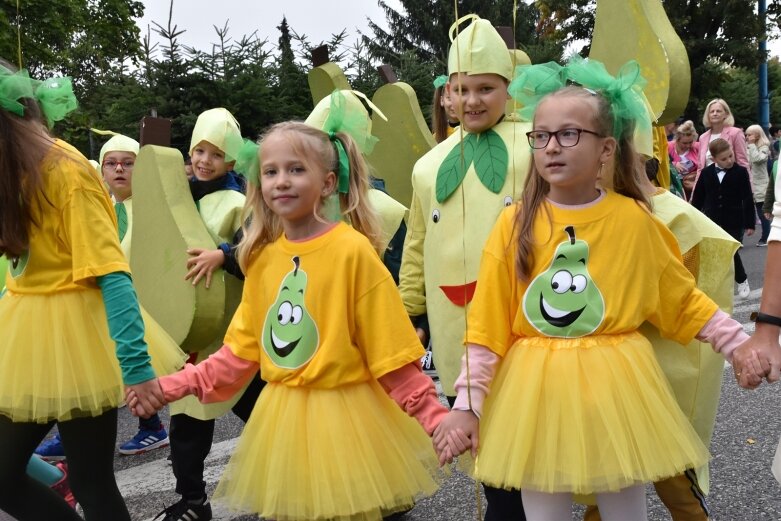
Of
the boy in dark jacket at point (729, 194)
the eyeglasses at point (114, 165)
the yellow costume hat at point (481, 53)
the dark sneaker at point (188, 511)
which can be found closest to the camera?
the yellow costume hat at point (481, 53)

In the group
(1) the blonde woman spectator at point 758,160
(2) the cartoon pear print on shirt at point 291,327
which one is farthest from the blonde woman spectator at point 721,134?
(2) the cartoon pear print on shirt at point 291,327

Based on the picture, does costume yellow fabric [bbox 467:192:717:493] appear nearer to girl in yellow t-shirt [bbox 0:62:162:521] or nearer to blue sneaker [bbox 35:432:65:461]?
girl in yellow t-shirt [bbox 0:62:162:521]

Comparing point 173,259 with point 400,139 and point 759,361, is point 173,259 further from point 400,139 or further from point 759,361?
point 400,139

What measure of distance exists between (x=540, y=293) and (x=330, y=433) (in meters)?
0.73

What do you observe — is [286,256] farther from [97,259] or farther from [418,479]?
[418,479]

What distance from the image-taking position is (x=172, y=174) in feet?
12.6

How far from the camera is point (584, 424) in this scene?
2.28 m

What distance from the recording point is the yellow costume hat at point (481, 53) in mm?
3084

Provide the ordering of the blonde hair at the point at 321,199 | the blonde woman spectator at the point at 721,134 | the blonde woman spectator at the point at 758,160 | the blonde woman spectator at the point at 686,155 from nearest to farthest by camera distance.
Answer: the blonde hair at the point at 321,199 → the blonde woman spectator at the point at 721,134 → the blonde woman spectator at the point at 686,155 → the blonde woman spectator at the point at 758,160

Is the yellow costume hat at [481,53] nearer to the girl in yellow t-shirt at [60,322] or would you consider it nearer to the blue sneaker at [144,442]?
the girl in yellow t-shirt at [60,322]

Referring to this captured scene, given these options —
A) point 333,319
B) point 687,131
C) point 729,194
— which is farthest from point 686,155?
point 333,319

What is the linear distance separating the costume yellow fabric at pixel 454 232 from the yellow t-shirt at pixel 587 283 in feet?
1.44

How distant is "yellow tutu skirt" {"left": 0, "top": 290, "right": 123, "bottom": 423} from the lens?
2.67 meters

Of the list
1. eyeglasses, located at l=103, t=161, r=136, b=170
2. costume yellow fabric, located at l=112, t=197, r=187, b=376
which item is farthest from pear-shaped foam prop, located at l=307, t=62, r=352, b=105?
costume yellow fabric, located at l=112, t=197, r=187, b=376
